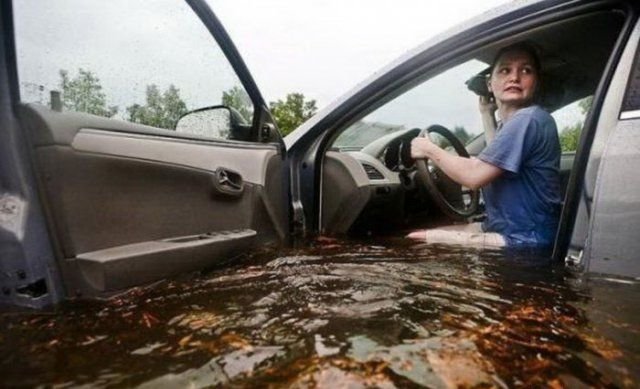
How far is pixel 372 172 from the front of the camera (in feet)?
10.8

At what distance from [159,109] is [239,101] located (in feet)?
1.89

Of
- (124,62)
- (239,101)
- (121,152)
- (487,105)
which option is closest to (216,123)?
(239,101)

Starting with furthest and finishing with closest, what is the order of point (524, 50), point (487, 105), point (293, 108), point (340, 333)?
1. point (293, 108)
2. point (487, 105)
3. point (524, 50)
4. point (340, 333)

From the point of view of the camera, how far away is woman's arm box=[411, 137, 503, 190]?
8.32 ft

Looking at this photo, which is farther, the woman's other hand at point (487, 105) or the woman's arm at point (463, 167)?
the woman's other hand at point (487, 105)

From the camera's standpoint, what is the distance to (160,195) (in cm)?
181

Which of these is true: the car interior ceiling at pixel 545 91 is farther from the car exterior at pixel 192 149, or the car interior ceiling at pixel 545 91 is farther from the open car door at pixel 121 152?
the open car door at pixel 121 152

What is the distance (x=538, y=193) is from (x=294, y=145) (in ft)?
4.71

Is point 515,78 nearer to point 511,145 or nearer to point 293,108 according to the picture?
point 511,145

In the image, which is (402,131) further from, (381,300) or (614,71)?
(381,300)

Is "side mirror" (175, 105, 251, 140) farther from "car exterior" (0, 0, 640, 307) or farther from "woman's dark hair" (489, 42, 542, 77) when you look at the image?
"woman's dark hair" (489, 42, 542, 77)

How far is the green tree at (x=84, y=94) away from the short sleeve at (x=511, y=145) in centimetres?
187

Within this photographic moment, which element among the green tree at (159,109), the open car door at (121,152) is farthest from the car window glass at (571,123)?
the green tree at (159,109)

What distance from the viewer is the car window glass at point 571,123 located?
9.14 feet
